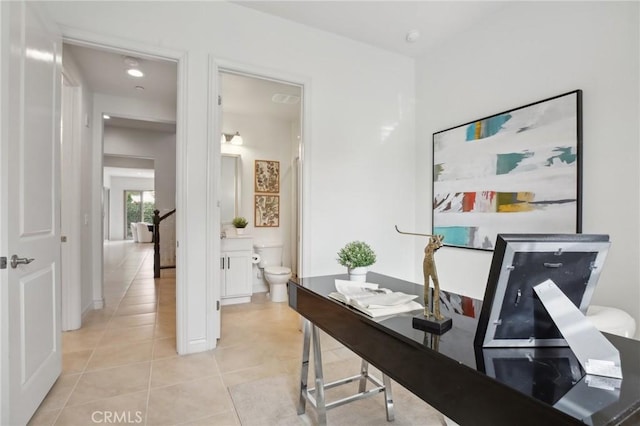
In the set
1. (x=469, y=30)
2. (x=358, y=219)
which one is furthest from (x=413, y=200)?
(x=469, y=30)

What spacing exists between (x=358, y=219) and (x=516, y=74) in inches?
69.9

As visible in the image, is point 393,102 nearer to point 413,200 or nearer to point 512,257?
point 413,200

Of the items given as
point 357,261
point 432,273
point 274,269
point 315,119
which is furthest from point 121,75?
point 432,273

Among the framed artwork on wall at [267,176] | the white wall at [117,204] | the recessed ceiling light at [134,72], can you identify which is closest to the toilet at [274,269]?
the framed artwork on wall at [267,176]

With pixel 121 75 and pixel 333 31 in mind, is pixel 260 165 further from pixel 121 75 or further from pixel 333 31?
pixel 333 31

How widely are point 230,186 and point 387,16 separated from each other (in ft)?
9.59

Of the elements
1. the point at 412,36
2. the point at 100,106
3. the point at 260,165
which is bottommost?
the point at 260,165

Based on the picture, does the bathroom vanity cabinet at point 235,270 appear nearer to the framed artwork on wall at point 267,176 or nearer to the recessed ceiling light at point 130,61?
the framed artwork on wall at point 267,176

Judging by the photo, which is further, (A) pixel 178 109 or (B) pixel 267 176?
(B) pixel 267 176

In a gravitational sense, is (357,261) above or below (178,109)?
below

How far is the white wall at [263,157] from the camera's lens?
4488 mm

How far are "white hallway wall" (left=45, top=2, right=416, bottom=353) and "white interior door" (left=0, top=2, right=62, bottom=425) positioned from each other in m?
0.64

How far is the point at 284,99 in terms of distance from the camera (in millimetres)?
3865

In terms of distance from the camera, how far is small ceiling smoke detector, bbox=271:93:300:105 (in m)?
3.76
